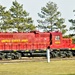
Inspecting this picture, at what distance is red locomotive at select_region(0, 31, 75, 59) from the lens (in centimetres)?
3934

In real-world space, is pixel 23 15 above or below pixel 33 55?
above

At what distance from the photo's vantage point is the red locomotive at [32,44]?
39.3 meters

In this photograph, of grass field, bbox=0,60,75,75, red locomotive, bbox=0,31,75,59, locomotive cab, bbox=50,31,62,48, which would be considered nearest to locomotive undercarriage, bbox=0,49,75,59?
red locomotive, bbox=0,31,75,59

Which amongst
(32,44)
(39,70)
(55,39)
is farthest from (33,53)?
(39,70)

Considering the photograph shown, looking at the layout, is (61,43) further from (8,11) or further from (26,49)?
(8,11)

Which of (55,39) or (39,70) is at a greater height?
(55,39)

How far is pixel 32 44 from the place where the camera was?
40.5 meters

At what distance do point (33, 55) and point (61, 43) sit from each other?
4.21 meters

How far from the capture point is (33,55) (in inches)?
1575

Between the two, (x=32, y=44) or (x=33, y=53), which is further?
(x=32, y=44)

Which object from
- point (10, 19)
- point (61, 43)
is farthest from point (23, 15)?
point (61, 43)

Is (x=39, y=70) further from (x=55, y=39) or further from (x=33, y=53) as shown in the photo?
(x=55, y=39)

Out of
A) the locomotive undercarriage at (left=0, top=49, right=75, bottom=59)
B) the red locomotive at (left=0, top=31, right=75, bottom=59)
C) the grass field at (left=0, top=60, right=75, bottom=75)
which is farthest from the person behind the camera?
the red locomotive at (left=0, top=31, right=75, bottom=59)

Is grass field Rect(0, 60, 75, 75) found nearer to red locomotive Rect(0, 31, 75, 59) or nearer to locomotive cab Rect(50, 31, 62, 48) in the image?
red locomotive Rect(0, 31, 75, 59)
